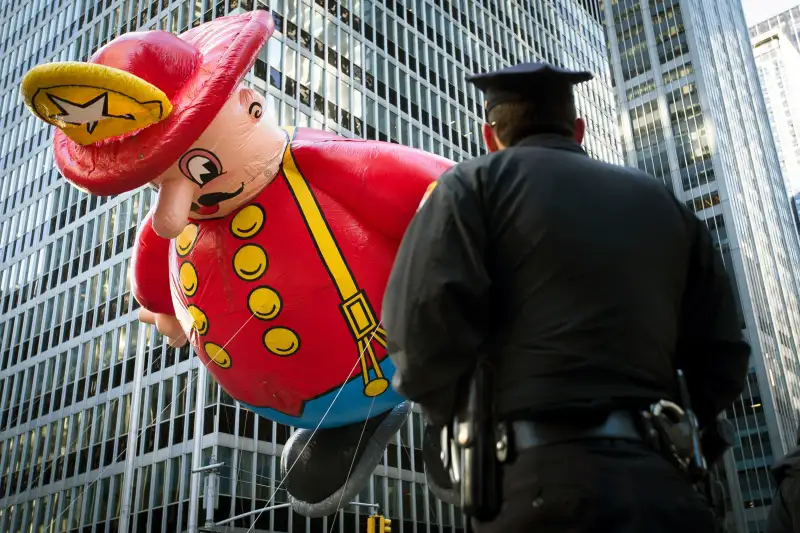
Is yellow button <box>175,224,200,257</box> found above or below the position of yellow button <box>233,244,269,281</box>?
above

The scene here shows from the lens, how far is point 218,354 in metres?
6.59

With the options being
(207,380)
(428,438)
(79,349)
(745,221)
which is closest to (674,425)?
(428,438)

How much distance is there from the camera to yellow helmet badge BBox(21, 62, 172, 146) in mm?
5477

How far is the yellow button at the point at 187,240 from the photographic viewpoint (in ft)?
21.9

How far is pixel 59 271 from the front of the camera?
3909 cm

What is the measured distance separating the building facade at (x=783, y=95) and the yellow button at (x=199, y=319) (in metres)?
139

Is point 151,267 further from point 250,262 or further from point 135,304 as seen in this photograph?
point 135,304

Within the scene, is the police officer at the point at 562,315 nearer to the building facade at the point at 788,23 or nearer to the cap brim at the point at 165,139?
the cap brim at the point at 165,139

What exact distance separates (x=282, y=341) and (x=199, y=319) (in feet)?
2.51

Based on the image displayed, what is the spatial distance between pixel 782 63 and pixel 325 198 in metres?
142

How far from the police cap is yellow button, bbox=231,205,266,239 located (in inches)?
157

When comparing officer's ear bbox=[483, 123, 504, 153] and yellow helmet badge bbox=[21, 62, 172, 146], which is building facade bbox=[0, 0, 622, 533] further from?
officer's ear bbox=[483, 123, 504, 153]

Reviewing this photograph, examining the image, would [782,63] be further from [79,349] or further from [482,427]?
[482,427]

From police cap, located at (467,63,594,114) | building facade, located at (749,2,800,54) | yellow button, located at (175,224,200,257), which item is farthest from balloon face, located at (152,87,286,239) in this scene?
building facade, located at (749,2,800,54)
